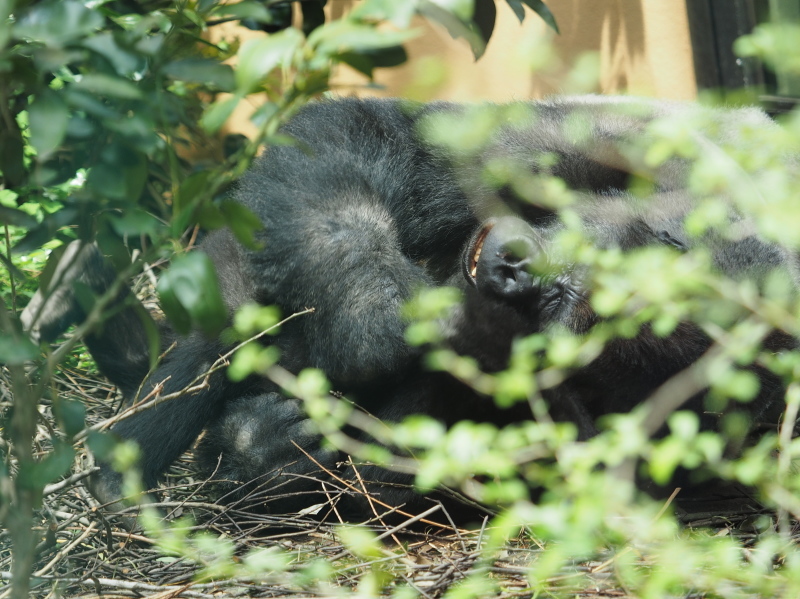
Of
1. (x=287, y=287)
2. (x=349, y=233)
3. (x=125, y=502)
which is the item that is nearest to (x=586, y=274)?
(x=349, y=233)

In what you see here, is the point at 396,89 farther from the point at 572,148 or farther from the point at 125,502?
the point at 125,502

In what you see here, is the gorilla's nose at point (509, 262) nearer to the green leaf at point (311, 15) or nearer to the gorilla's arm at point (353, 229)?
the gorilla's arm at point (353, 229)

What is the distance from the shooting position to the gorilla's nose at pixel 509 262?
196 centimetres

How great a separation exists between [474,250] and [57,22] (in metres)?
1.22

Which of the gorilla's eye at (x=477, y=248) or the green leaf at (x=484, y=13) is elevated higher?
the green leaf at (x=484, y=13)

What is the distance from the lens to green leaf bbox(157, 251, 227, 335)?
3.76ft

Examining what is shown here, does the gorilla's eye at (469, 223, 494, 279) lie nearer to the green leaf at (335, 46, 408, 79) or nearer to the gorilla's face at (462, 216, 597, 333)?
the gorilla's face at (462, 216, 597, 333)

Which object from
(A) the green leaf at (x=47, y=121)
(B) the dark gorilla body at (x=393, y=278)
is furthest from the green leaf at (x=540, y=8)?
(A) the green leaf at (x=47, y=121)

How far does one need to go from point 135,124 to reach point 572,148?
1.41m

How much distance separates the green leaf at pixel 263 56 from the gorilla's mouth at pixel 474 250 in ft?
3.74

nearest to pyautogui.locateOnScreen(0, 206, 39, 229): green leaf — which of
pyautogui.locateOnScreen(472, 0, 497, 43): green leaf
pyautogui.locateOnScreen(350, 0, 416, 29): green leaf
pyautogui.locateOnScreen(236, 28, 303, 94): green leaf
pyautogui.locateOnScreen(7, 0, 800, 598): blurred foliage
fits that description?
pyautogui.locateOnScreen(7, 0, 800, 598): blurred foliage

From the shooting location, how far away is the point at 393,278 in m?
2.13

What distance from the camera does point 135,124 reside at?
1.17m

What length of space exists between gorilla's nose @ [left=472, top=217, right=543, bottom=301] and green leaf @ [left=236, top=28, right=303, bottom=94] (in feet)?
3.38
